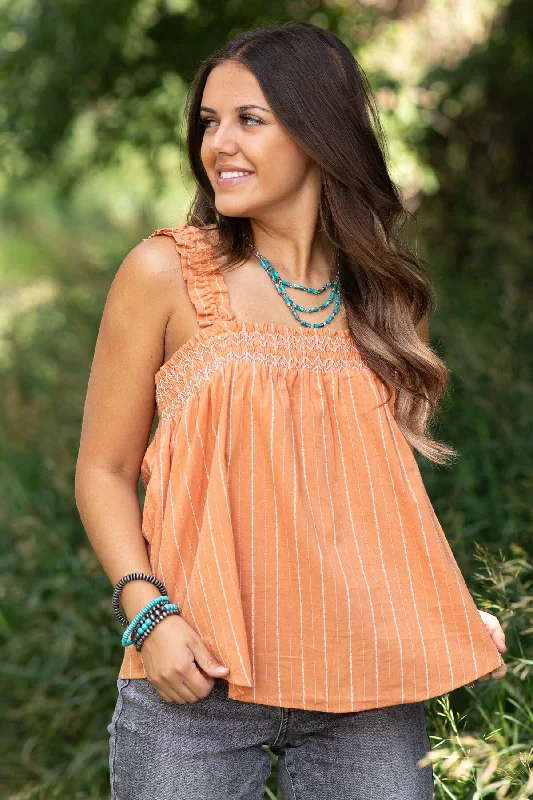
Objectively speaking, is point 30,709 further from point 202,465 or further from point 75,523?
point 202,465

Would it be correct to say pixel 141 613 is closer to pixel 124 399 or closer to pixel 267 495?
pixel 267 495

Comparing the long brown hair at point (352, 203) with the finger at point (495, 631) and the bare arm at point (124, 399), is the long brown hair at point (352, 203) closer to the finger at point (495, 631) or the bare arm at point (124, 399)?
the bare arm at point (124, 399)

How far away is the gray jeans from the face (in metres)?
0.95

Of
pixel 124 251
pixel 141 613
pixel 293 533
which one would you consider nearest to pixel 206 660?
pixel 141 613

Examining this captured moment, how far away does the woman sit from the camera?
194 centimetres

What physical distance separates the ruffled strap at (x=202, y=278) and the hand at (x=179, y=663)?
0.57 meters

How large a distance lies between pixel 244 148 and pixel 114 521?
781 millimetres

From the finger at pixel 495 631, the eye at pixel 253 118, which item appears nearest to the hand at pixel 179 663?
the finger at pixel 495 631

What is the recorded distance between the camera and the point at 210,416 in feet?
6.59

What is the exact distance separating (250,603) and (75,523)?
2.55 metres

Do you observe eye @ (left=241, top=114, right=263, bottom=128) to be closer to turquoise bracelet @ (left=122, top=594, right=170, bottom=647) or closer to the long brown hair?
the long brown hair

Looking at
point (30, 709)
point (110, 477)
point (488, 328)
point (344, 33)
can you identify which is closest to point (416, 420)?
point (110, 477)

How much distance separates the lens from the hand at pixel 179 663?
6.14 feet

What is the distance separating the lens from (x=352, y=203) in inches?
90.7
